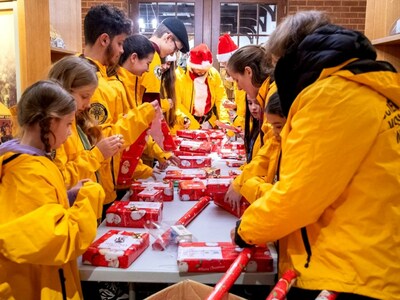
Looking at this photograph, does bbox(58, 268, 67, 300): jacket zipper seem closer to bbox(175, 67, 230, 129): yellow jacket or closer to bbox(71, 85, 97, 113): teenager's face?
bbox(71, 85, 97, 113): teenager's face

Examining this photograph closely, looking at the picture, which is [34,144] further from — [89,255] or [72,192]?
[89,255]

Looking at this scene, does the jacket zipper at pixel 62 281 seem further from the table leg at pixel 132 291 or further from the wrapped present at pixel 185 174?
the wrapped present at pixel 185 174

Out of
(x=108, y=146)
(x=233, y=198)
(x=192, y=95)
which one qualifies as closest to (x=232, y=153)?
(x=233, y=198)

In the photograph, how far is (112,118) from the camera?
2387mm

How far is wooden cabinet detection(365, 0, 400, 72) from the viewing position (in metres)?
2.98

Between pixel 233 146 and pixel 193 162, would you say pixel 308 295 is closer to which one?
pixel 193 162

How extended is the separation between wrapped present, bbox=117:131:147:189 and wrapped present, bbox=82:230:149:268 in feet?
2.90

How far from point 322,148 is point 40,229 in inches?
31.0

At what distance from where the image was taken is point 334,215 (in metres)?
1.23

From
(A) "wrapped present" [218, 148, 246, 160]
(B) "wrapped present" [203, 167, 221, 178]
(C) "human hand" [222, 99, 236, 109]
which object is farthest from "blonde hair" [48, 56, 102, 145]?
(C) "human hand" [222, 99, 236, 109]

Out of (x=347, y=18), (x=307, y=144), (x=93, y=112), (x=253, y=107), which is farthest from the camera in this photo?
(x=347, y=18)

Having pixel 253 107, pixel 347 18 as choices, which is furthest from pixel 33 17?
pixel 347 18

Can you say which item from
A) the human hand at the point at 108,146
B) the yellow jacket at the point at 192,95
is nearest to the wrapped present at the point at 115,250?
the human hand at the point at 108,146

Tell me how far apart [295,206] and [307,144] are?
170 mm
